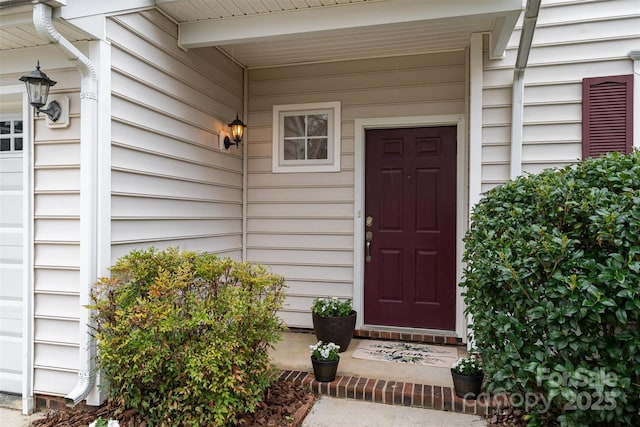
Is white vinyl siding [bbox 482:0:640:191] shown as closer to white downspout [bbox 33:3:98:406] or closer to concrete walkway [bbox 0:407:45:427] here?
white downspout [bbox 33:3:98:406]

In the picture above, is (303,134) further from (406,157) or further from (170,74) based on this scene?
(170,74)

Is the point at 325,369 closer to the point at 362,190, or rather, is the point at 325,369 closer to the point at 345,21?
the point at 362,190

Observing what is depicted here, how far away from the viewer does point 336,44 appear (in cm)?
368

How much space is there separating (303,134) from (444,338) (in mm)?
2416

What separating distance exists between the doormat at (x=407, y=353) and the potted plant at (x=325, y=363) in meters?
0.57

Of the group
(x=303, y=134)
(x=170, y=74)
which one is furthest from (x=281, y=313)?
(x=170, y=74)

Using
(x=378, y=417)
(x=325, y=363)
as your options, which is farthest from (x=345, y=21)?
(x=378, y=417)

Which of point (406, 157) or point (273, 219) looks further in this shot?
point (273, 219)

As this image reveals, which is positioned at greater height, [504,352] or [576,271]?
[576,271]

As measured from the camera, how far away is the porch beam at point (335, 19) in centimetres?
282

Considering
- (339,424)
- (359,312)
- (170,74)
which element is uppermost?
(170,74)

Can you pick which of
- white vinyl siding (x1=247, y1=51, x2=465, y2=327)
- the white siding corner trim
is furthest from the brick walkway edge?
white vinyl siding (x1=247, y1=51, x2=465, y2=327)

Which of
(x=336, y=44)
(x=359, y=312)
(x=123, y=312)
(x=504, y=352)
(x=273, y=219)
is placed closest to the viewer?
(x=504, y=352)

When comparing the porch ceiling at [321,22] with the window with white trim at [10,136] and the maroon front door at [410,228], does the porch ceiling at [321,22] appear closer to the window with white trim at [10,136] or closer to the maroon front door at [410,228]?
the window with white trim at [10,136]
